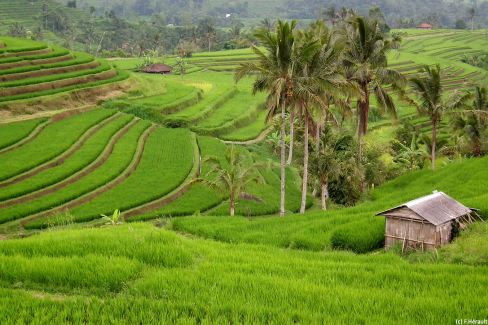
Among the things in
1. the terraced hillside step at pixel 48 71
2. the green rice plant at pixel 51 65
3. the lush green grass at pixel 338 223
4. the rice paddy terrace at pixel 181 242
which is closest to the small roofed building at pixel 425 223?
the rice paddy terrace at pixel 181 242

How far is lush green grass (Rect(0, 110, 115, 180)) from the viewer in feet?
90.2

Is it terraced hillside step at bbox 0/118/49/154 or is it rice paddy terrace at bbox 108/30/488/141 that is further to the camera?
rice paddy terrace at bbox 108/30/488/141

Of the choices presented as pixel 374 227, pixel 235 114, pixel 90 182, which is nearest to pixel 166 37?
pixel 235 114

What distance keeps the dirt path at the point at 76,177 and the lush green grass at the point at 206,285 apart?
12.8 meters

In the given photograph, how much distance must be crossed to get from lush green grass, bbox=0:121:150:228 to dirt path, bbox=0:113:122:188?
2.29 metres

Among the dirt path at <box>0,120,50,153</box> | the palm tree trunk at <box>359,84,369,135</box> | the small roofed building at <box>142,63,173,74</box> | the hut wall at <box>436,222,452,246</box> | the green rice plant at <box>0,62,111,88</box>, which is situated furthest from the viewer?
the small roofed building at <box>142,63,173,74</box>

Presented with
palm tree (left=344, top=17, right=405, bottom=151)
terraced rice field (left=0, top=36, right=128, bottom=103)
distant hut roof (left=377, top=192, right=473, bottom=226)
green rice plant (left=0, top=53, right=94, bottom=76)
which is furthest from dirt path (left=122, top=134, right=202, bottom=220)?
green rice plant (left=0, top=53, right=94, bottom=76)

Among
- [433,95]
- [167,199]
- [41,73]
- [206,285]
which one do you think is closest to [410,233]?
[206,285]

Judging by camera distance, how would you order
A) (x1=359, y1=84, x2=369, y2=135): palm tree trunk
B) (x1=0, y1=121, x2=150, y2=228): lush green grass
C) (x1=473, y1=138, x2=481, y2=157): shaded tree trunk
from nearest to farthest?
(x1=0, y1=121, x2=150, y2=228): lush green grass, (x1=359, y1=84, x2=369, y2=135): palm tree trunk, (x1=473, y1=138, x2=481, y2=157): shaded tree trunk

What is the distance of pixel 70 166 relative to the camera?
2850 centimetres

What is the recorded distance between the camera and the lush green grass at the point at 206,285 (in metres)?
8.50

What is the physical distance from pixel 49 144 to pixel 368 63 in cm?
2090

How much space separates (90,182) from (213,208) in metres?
7.04

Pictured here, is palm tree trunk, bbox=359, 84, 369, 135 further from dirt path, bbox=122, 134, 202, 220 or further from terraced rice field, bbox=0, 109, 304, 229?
dirt path, bbox=122, 134, 202, 220
